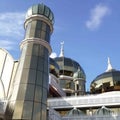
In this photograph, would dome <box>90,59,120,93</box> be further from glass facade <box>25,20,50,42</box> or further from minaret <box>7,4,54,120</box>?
glass facade <box>25,20,50,42</box>

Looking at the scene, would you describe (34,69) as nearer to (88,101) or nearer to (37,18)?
(37,18)

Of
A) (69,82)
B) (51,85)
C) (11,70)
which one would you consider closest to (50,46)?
(11,70)

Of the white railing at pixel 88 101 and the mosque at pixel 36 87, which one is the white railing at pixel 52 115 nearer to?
the mosque at pixel 36 87

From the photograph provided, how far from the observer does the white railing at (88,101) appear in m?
30.7

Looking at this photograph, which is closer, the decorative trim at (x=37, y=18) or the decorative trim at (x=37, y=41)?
the decorative trim at (x=37, y=41)

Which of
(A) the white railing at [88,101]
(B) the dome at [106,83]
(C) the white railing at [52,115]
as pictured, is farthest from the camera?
(B) the dome at [106,83]

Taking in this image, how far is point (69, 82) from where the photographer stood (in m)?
50.8

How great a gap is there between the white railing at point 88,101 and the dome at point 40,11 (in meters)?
11.8

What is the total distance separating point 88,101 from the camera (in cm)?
3164

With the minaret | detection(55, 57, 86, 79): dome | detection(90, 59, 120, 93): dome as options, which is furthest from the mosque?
detection(55, 57, 86, 79): dome

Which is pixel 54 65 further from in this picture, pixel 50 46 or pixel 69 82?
pixel 50 46

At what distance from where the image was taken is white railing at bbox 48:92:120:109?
30.7 meters

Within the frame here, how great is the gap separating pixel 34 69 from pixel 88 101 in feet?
40.6

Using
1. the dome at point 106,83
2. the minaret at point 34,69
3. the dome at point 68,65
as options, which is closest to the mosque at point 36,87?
the minaret at point 34,69
